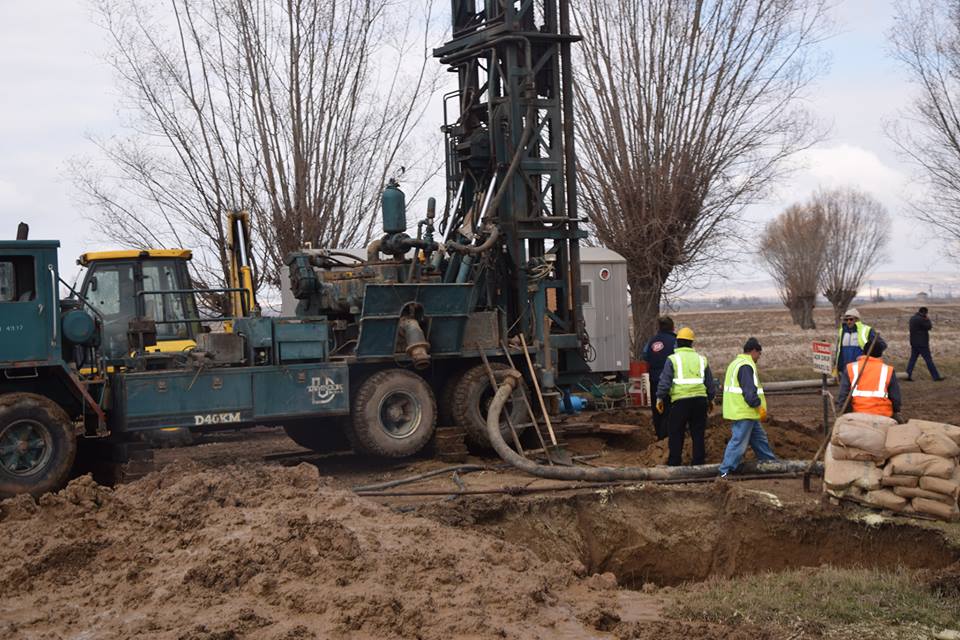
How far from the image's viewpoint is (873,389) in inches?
421

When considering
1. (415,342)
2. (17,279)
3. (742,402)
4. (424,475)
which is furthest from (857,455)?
(17,279)

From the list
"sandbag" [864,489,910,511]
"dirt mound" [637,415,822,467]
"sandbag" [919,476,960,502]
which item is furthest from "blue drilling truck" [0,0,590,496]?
"sandbag" [919,476,960,502]

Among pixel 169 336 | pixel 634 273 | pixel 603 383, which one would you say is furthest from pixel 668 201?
pixel 169 336

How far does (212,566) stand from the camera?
27.2 feet

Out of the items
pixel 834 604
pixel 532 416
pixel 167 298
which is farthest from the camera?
pixel 167 298

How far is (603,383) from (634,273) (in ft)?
9.71

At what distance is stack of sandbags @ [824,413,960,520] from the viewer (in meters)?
9.36

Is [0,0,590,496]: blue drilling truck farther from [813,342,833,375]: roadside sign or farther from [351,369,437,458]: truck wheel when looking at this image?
[813,342,833,375]: roadside sign

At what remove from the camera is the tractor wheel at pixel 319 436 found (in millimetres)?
15359

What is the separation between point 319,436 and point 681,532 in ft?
20.1

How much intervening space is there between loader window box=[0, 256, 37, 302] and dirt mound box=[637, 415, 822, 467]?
7200 millimetres

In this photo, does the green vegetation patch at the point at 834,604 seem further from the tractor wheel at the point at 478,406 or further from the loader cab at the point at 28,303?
the loader cab at the point at 28,303

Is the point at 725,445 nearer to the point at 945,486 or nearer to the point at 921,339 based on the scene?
the point at 945,486

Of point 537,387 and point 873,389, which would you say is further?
point 537,387
